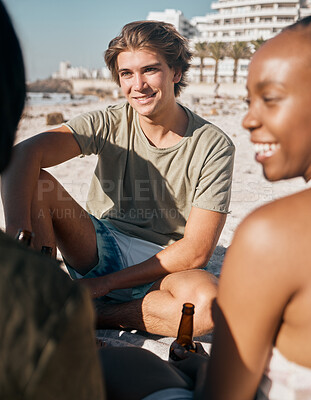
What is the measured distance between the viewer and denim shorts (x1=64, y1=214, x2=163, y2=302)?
3301 millimetres

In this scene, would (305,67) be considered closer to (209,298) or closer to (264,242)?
(264,242)

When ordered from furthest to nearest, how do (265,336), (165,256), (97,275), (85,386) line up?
1. (97,275)
2. (165,256)
3. (265,336)
4. (85,386)

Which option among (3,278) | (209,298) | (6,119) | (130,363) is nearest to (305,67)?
(6,119)

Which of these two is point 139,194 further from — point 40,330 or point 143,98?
point 40,330

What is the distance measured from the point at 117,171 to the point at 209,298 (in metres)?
1.35

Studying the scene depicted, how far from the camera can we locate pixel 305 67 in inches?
48.8

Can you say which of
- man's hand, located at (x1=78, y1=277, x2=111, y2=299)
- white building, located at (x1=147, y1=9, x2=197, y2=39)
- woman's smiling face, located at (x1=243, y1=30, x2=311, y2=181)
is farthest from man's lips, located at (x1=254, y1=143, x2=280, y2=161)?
white building, located at (x1=147, y1=9, x2=197, y2=39)

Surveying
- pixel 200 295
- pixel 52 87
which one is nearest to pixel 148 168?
pixel 200 295

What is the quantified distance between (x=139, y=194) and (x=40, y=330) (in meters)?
2.65

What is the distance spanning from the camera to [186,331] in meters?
2.37

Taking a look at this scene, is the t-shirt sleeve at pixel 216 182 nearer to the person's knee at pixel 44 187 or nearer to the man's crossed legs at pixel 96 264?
the man's crossed legs at pixel 96 264

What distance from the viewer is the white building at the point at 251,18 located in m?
77.8

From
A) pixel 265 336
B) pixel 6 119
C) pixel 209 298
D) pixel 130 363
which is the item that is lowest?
pixel 209 298

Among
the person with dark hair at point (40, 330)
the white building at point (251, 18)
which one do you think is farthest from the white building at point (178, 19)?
the person with dark hair at point (40, 330)
